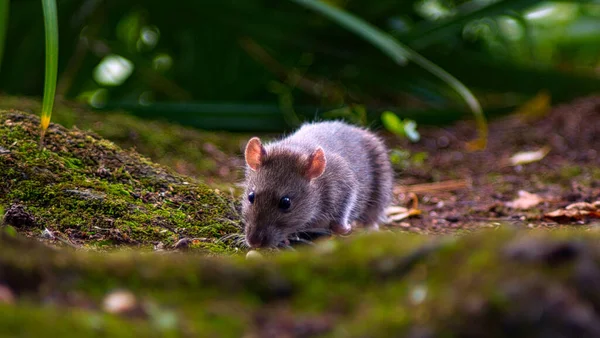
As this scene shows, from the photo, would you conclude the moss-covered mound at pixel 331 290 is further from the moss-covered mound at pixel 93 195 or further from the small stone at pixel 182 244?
the moss-covered mound at pixel 93 195

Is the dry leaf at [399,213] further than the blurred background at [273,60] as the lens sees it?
No

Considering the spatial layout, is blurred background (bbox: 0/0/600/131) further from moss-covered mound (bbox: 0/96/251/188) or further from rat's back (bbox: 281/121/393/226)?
Answer: rat's back (bbox: 281/121/393/226)

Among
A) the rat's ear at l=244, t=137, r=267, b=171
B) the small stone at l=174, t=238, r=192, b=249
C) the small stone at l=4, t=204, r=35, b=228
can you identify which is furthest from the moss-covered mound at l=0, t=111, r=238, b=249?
the rat's ear at l=244, t=137, r=267, b=171

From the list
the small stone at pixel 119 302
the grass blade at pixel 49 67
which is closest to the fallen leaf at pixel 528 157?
the grass blade at pixel 49 67

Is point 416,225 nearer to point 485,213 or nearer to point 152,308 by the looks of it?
Result: point 485,213

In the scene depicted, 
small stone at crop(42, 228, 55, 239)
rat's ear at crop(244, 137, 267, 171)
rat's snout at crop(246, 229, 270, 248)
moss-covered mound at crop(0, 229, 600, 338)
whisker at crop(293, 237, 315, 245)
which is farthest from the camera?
rat's ear at crop(244, 137, 267, 171)

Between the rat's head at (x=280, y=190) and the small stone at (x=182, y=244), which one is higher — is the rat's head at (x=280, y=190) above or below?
above
